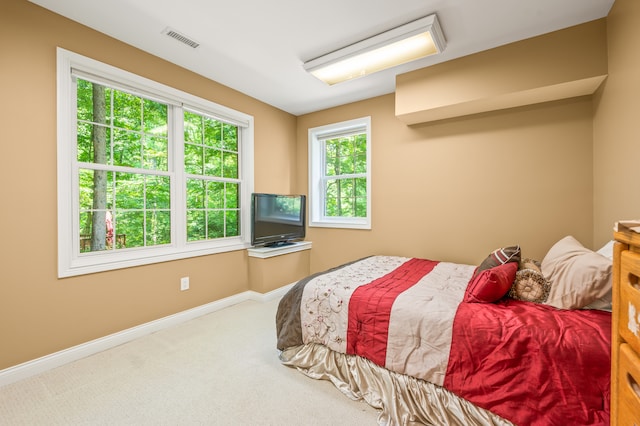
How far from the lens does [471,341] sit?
59.5 inches

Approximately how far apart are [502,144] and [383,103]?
146 cm

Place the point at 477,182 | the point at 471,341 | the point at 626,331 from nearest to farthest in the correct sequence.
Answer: the point at 626,331, the point at 471,341, the point at 477,182

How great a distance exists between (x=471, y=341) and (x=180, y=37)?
3.13 metres

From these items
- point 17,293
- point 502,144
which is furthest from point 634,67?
point 17,293

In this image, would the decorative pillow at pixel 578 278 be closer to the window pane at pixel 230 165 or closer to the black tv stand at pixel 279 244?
the black tv stand at pixel 279 244

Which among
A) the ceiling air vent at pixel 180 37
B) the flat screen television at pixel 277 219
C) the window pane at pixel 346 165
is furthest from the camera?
the window pane at pixel 346 165

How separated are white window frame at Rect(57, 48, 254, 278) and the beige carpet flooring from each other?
761 mm

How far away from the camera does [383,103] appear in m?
3.59

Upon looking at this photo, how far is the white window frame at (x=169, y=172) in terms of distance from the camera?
215 centimetres

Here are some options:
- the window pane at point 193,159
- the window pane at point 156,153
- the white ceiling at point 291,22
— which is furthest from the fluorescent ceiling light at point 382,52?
the window pane at point 156,153

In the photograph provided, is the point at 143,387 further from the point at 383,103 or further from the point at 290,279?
the point at 383,103

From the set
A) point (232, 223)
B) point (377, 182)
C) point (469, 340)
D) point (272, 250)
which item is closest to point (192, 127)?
point (232, 223)

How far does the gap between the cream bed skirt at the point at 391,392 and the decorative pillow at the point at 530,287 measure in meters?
0.76

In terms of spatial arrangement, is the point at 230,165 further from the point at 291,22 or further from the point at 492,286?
the point at 492,286
